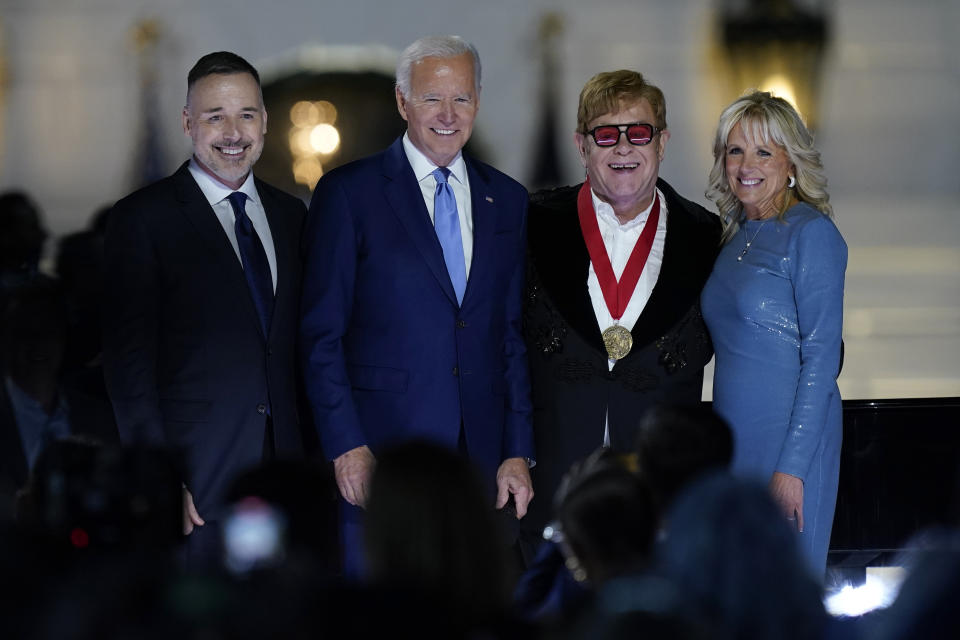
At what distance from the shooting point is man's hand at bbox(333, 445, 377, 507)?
312cm

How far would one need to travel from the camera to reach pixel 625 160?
129 inches

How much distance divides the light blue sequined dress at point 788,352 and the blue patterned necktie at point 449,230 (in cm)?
63

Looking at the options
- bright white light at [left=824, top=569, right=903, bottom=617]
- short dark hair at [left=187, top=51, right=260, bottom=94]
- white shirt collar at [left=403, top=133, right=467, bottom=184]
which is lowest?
bright white light at [left=824, top=569, right=903, bottom=617]

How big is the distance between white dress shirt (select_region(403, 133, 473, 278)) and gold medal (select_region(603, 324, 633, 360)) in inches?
14.9

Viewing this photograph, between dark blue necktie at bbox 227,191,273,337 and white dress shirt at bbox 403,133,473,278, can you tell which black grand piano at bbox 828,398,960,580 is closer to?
white dress shirt at bbox 403,133,473,278

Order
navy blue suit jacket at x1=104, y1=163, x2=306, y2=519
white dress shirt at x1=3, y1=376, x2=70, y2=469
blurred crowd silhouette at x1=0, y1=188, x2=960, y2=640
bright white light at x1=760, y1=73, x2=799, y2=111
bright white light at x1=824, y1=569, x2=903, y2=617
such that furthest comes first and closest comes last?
bright white light at x1=760, y1=73, x2=799, y2=111 → bright white light at x1=824, y1=569, x2=903, y2=617 → white dress shirt at x1=3, y1=376, x2=70, y2=469 → navy blue suit jacket at x1=104, y1=163, x2=306, y2=519 → blurred crowd silhouette at x1=0, y1=188, x2=960, y2=640

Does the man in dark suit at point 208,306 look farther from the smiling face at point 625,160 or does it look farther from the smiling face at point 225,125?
the smiling face at point 625,160

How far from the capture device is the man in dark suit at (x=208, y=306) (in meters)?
3.08

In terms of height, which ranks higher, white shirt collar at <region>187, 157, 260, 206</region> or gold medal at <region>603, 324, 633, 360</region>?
white shirt collar at <region>187, 157, 260, 206</region>

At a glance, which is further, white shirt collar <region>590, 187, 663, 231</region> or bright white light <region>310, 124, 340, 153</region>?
bright white light <region>310, 124, 340, 153</region>

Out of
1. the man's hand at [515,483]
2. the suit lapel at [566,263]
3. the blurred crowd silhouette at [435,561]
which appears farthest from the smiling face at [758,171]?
the blurred crowd silhouette at [435,561]

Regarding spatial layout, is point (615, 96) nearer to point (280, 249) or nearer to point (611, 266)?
point (611, 266)

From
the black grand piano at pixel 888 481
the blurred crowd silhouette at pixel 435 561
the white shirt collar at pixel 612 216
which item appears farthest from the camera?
the black grand piano at pixel 888 481

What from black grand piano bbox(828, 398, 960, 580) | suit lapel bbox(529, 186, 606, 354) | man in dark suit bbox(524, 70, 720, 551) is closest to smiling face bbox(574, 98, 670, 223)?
man in dark suit bbox(524, 70, 720, 551)
